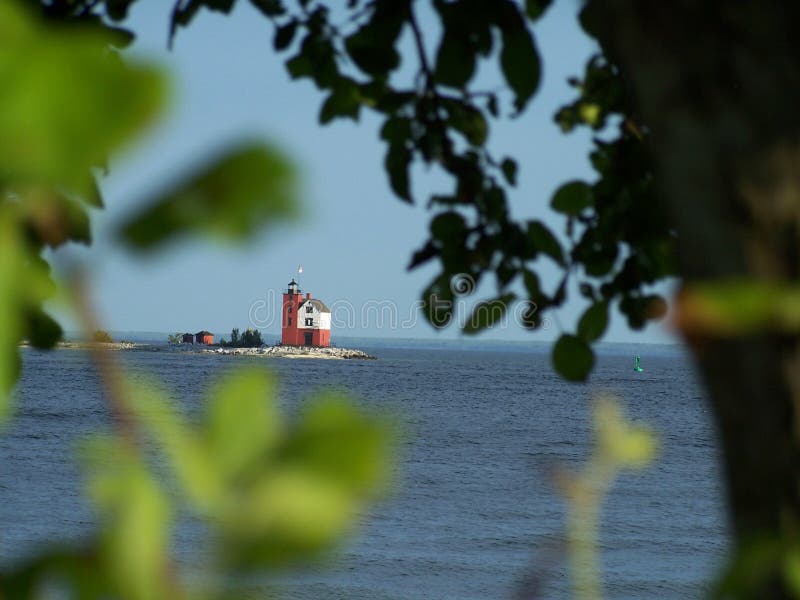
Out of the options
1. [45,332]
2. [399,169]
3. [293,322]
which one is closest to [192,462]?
[45,332]

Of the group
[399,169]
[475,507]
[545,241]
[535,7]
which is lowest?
[475,507]

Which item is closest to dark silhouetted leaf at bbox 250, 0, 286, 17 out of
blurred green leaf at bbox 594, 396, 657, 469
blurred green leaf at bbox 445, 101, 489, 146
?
blurred green leaf at bbox 445, 101, 489, 146

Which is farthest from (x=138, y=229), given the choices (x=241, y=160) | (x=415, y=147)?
(x=415, y=147)

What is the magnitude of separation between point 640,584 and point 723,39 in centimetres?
1830

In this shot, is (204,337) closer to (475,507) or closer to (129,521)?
(475,507)

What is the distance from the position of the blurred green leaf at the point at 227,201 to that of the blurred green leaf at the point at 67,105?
0.02 m

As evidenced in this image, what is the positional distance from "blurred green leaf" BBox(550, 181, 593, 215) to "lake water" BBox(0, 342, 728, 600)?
338 millimetres

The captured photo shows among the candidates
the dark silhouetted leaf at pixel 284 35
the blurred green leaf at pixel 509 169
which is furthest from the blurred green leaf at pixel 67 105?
the dark silhouetted leaf at pixel 284 35

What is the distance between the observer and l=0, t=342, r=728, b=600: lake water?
54.4 feet

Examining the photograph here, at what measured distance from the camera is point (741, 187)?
498 mm

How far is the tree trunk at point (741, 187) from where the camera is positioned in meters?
0.50

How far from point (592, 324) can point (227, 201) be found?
1.51m

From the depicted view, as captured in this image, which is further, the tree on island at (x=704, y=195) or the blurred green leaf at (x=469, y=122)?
the blurred green leaf at (x=469, y=122)

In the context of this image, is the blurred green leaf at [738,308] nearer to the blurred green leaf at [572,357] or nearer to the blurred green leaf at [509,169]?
the blurred green leaf at [572,357]
